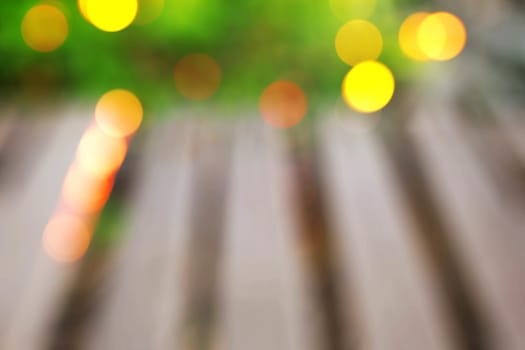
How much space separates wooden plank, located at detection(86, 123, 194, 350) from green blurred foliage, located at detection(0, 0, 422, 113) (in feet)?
0.47

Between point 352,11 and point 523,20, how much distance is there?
0.76 metres

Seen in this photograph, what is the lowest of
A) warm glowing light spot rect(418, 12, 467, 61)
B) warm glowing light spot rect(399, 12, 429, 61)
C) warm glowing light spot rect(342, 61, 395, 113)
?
warm glowing light spot rect(342, 61, 395, 113)

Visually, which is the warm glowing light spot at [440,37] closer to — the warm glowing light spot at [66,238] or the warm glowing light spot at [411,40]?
the warm glowing light spot at [411,40]

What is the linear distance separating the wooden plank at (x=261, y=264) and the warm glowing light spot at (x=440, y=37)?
429 millimetres

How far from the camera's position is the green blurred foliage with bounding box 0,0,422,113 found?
38.8 inches

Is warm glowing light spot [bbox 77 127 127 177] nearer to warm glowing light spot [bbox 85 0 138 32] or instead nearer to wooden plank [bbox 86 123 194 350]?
wooden plank [bbox 86 123 194 350]

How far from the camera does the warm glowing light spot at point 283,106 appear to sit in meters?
1.15

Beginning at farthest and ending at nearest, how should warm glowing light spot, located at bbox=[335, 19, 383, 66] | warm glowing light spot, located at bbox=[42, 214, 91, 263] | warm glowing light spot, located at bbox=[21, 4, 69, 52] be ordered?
1. warm glowing light spot, located at bbox=[335, 19, 383, 66]
2. warm glowing light spot, located at bbox=[21, 4, 69, 52]
3. warm glowing light spot, located at bbox=[42, 214, 91, 263]

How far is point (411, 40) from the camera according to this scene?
1.24 m

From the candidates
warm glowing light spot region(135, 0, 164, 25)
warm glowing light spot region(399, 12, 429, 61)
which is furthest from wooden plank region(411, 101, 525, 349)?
warm glowing light spot region(135, 0, 164, 25)

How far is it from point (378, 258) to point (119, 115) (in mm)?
569

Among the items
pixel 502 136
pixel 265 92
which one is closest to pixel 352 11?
pixel 265 92

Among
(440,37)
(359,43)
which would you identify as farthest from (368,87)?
(440,37)

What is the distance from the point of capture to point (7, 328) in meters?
0.71
